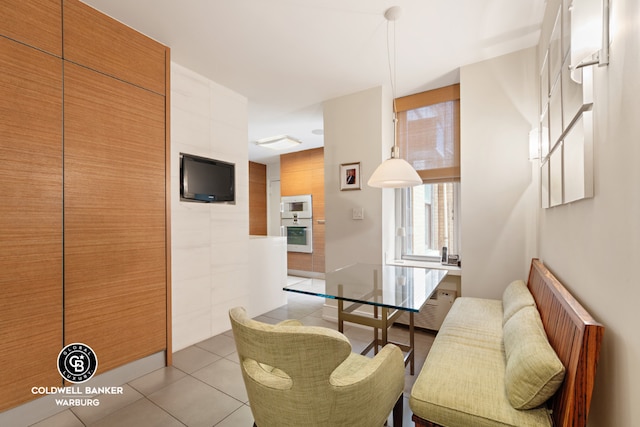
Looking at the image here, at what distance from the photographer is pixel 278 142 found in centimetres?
500

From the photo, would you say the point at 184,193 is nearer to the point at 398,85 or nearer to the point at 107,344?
the point at 107,344

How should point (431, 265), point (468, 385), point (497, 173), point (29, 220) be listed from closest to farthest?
point (468, 385) → point (29, 220) → point (497, 173) → point (431, 265)

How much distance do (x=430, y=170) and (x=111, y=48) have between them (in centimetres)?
314

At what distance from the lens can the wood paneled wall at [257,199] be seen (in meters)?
6.90

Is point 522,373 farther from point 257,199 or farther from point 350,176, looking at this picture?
point 257,199

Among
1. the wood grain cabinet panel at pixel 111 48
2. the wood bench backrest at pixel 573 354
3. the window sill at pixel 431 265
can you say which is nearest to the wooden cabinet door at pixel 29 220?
the wood grain cabinet panel at pixel 111 48

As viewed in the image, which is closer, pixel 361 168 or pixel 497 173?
pixel 497 173

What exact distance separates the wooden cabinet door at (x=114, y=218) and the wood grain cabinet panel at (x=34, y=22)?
0.49 ft

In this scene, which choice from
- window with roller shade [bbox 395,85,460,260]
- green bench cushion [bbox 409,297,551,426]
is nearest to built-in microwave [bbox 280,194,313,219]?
window with roller shade [bbox 395,85,460,260]

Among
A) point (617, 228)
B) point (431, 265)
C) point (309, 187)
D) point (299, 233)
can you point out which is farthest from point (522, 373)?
point (299, 233)

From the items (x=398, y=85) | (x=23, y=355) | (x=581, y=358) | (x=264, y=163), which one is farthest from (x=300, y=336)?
(x=264, y=163)

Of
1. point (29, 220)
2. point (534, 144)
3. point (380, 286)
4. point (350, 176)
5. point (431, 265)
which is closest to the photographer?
point (29, 220)

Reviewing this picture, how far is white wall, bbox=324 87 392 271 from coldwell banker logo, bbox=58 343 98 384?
7.51 ft

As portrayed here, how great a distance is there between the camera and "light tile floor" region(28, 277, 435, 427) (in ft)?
5.79
